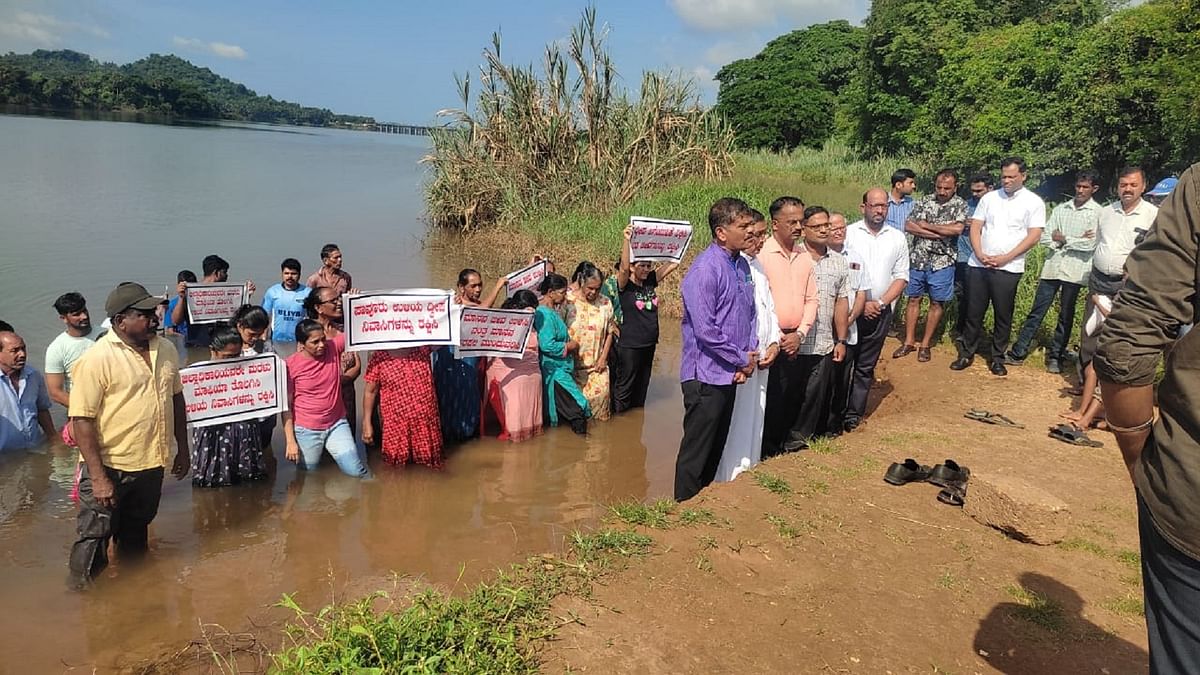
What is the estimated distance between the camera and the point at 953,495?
14.7 ft

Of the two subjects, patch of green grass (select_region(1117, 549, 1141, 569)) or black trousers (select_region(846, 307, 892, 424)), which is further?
black trousers (select_region(846, 307, 892, 424))

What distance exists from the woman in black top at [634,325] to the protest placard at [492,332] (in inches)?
41.0

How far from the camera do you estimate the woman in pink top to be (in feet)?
17.2

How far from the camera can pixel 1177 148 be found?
12477 millimetres

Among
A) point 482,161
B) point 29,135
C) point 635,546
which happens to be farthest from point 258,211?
point 29,135

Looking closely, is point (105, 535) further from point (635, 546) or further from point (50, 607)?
point (635, 546)

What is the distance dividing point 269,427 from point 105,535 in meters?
1.93

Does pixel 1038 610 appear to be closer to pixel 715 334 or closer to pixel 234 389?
pixel 715 334

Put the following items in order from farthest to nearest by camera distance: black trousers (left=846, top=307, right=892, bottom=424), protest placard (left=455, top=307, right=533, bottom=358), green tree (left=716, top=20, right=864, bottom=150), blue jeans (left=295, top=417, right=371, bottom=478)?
green tree (left=716, top=20, right=864, bottom=150)
black trousers (left=846, top=307, right=892, bottom=424)
protest placard (left=455, top=307, right=533, bottom=358)
blue jeans (left=295, top=417, right=371, bottom=478)

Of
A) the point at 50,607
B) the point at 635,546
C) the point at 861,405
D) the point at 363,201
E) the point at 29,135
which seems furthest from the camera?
the point at 29,135

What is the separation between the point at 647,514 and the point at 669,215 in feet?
32.2

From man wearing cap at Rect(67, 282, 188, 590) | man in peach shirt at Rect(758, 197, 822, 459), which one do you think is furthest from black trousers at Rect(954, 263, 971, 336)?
man wearing cap at Rect(67, 282, 188, 590)

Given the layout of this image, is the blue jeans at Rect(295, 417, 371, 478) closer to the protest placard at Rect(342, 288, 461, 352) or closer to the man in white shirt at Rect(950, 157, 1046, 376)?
the protest placard at Rect(342, 288, 461, 352)

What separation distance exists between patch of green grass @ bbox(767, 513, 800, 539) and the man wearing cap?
11.1 feet
